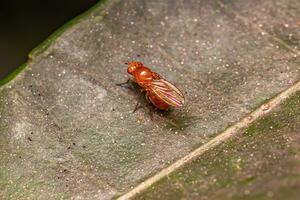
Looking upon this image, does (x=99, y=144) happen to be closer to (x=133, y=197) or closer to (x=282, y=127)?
(x=133, y=197)

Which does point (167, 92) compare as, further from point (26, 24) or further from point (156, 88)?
point (26, 24)

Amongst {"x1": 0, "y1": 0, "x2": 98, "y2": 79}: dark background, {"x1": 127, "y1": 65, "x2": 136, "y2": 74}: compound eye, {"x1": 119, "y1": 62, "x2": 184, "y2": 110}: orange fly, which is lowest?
{"x1": 0, "y1": 0, "x2": 98, "y2": 79}: dark background

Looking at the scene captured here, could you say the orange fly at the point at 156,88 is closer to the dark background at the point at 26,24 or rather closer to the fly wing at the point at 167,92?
the fly wing at the point at 167,92

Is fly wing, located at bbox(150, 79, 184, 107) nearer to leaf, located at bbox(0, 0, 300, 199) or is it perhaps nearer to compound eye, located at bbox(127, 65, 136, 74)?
leaf, located at bbox(0, 0, 300, 199)

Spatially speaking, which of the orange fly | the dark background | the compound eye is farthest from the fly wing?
the dark background

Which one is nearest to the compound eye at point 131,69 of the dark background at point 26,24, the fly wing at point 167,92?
the fly wing at point 167,92

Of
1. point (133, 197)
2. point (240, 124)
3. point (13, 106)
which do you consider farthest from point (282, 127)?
point (13, 106)
